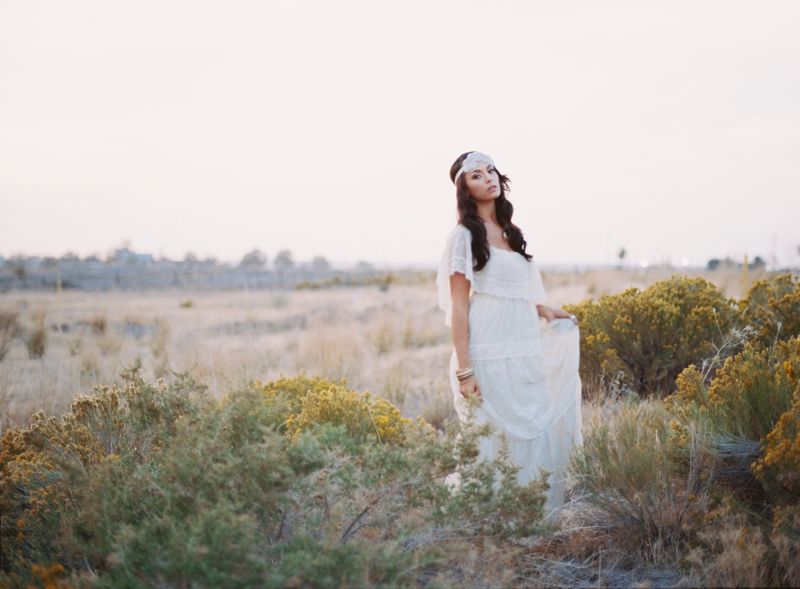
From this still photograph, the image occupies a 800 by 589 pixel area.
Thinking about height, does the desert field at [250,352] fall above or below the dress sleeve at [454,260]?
below

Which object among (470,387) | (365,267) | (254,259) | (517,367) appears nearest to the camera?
(470,387)

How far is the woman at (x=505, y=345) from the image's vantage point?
4.25m

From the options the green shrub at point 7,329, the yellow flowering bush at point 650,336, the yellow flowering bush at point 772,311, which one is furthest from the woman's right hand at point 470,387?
the green shrub at point 7,329

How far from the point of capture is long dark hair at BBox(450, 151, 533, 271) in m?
4.32

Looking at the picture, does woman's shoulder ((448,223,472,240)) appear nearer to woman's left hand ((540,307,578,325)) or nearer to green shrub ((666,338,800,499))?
woman's left hand ((540,307,578,325))

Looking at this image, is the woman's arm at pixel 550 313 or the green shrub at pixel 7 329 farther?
the green shrub at pixel 7 329

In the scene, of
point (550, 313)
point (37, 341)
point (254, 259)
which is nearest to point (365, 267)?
point (254, 259)

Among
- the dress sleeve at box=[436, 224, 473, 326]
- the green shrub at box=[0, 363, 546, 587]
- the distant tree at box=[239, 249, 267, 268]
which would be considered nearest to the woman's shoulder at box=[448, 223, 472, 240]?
the dress sleeve at box=[436, 224, 473, 326]

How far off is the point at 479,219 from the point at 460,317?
653 mm

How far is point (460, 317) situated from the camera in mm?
4242

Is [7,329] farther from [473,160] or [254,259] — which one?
[254,259]

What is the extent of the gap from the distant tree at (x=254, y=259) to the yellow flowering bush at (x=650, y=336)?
57.7 metres

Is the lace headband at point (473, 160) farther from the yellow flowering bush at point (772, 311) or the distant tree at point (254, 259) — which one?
the distant tree at point (254, 259)

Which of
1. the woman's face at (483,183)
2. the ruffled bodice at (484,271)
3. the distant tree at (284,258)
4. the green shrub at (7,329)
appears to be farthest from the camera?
the distant tree at (284,258)
